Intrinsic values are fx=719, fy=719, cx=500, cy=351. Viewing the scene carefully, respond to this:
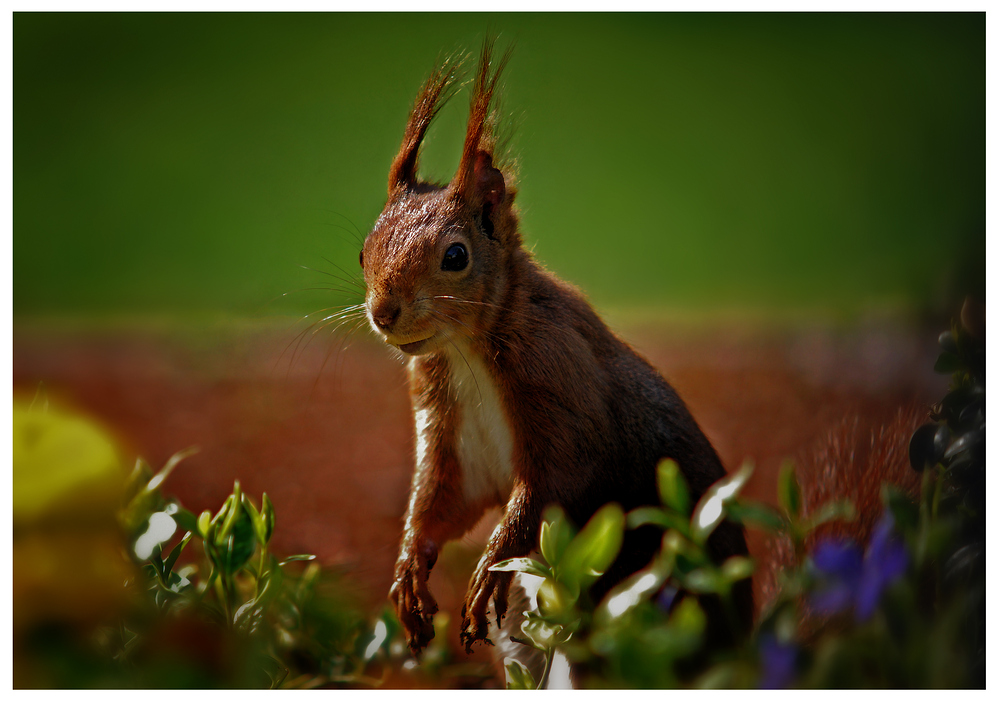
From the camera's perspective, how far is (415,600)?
699 mm

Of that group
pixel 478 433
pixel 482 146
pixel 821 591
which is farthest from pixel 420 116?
pixel 821 591

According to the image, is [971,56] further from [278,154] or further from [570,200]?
[278,154]

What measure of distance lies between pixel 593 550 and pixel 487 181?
1.21 feet

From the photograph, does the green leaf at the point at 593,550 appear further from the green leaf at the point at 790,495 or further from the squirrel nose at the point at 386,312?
the squirrel nose at the point at 386,312

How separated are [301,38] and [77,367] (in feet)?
2.66

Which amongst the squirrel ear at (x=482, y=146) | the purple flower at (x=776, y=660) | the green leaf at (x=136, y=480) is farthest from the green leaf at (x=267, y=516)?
the purple flower at (x=776, y=660)

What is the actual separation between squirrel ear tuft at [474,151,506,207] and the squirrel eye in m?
0.06

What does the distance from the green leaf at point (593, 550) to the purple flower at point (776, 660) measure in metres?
0.10

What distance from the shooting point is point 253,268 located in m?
0.87

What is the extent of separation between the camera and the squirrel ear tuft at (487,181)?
0.68 m

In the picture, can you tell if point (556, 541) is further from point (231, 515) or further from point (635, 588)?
point (231, 515)

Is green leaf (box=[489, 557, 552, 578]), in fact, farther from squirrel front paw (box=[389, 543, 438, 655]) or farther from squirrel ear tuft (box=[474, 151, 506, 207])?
squirrel ear tuft (box=[474, 151, 506, 207])

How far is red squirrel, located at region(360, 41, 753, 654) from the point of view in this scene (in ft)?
2.11

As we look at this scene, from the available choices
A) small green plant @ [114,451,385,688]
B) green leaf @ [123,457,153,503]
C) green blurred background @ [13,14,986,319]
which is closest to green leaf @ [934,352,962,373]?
green blurred background @ [13,14,986,319]
